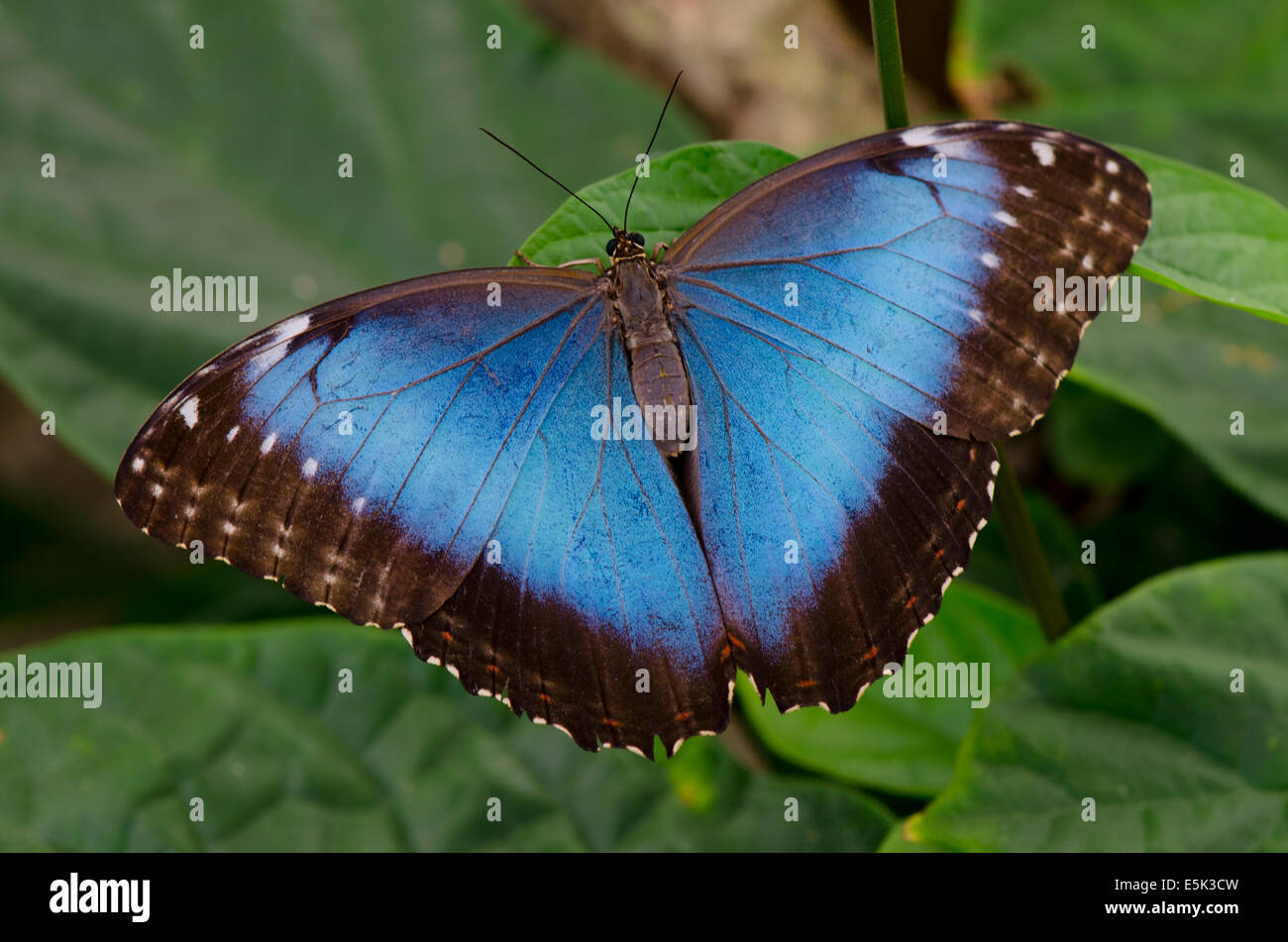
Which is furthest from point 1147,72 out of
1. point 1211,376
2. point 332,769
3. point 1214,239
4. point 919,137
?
point 332,769

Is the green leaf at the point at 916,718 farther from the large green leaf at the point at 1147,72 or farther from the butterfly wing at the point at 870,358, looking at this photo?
the large green leaf at the point at 1147,72

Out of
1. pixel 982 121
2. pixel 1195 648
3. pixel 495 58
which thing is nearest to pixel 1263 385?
pixel 1195 648

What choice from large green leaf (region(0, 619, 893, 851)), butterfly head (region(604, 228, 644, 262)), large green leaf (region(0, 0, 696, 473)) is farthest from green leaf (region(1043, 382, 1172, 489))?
butterfly head (region(604, 228, 644, 262))

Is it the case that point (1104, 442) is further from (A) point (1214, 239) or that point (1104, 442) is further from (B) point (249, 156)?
(B) point (249, 156)

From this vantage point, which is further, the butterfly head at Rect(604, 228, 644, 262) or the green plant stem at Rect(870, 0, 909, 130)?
the butterfly head at Rect(604, 228, 644, 262)

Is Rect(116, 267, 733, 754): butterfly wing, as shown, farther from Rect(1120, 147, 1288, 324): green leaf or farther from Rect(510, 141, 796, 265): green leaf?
Rect(1120, 147, 1288, 324): green leaf

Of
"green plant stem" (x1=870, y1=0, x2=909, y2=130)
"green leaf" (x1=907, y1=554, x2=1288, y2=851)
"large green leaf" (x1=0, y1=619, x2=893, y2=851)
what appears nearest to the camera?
"green plant stem" (x1=870, y1=0, x2=909, y2=130)

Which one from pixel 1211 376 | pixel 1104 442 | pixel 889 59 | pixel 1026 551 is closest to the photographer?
pixel 889 59
